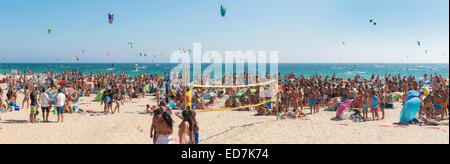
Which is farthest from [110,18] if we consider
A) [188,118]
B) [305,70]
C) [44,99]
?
[305,70]

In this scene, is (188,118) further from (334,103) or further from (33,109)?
(334,103)

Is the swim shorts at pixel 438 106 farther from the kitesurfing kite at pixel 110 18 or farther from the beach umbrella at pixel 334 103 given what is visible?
the kitesurfing kite at pixel 110 18

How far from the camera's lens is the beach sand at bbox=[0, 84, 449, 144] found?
6.16 meters

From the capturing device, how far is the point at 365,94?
351 inches

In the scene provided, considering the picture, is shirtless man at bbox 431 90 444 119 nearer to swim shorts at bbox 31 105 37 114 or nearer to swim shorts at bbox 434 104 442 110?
swim shorts at bbox 434 104 442 110

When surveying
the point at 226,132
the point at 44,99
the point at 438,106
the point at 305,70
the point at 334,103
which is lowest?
the point at 226,132

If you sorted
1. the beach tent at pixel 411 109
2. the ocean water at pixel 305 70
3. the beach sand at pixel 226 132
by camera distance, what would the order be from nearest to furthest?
the beach sand at pixel 226 132 → the beach tent at pixel 411 109 → the ocean water at pixel 305 70

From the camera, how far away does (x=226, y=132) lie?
7.11m

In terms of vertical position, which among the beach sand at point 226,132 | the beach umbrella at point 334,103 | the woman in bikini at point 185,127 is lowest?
the beach sand at point 226,132

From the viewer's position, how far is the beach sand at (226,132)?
6.16 metres

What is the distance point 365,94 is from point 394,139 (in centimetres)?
313

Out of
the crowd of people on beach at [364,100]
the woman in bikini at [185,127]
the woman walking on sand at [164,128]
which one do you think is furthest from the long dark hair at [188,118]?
the crowd of people on beach at [364,100]
